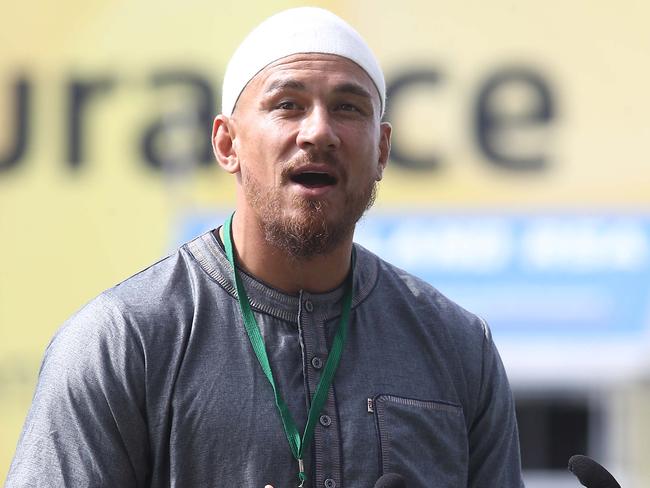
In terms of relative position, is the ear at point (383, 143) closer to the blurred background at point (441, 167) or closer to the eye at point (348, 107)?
the eye at point (348, 107)

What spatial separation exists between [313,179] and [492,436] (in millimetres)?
679

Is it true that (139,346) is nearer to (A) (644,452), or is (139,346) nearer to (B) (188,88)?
(B) (188,88)

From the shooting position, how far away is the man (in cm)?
238

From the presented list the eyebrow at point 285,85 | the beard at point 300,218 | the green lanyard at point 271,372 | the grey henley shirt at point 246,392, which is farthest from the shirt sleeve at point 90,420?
the eyebrow at point 285,85

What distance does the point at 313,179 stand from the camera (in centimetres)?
256

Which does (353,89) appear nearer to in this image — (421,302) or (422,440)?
(421,302)

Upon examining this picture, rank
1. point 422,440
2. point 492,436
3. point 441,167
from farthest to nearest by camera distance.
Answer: point 441,167, point 492,436, point 422,440

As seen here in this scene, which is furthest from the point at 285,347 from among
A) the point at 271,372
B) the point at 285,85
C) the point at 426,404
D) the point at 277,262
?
the point at 285,85

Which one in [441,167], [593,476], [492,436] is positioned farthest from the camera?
[441,167]

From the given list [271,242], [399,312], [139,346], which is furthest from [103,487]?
[399,312]

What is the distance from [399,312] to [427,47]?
3.82 metres

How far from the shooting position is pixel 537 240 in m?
6.28

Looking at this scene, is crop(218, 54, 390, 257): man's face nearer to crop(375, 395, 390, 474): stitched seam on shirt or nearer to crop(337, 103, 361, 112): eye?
crop(337, 103, 361, 112): eye

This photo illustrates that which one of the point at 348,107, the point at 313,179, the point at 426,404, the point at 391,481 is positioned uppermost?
the point at 348,107
